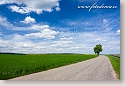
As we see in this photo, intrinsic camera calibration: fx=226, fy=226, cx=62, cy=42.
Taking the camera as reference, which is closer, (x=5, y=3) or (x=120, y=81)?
(x=120, y=81)

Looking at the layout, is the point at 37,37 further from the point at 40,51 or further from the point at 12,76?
the point at 12,76

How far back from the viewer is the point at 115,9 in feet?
37.2

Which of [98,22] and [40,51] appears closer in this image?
[98,22]

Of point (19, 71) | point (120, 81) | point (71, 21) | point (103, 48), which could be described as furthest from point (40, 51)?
point (120, 81)

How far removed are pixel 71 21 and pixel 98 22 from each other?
54.3 inches

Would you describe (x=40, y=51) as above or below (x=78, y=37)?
below

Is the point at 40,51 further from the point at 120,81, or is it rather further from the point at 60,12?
the point at 120,81

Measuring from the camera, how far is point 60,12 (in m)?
11.7

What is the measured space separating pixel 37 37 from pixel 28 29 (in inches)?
25.6

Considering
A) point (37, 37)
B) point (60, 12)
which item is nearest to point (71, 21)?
point (60, 12)

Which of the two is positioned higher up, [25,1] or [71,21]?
[25,1]

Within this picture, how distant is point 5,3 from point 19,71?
3.75 m

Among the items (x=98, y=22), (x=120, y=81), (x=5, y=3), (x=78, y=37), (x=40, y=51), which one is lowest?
(x=120, y=81)

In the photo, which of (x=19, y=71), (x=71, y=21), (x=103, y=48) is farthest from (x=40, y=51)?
(x=103, y=48)
